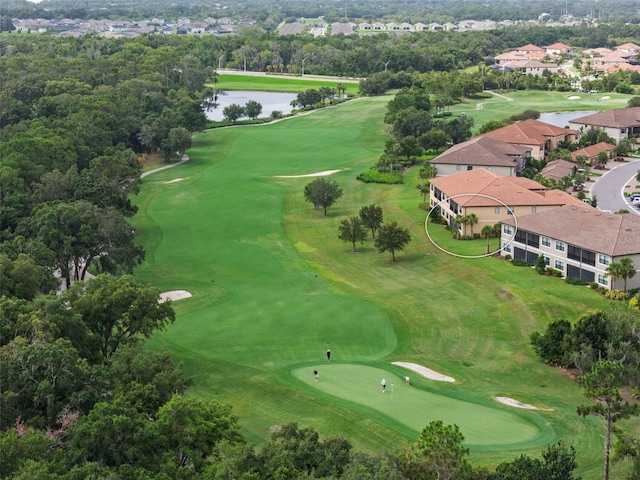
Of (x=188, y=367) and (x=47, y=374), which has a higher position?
(x=47, y=374)

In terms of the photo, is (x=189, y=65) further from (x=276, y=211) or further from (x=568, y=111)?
(x=276, y=211)

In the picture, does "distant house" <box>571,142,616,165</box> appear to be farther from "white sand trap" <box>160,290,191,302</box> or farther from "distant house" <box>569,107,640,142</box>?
"white sand trap" <box>160,290,191,302</box>

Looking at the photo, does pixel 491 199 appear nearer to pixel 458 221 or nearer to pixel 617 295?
pixel 458 221

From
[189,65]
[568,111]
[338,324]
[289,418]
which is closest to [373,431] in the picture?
[289,418]

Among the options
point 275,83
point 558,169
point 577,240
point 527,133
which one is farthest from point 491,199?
point 275,83

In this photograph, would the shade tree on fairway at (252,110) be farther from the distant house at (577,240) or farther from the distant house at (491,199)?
the distant house at (577,240)

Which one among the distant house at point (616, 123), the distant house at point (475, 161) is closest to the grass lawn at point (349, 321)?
the distant house at point (475, 161)
